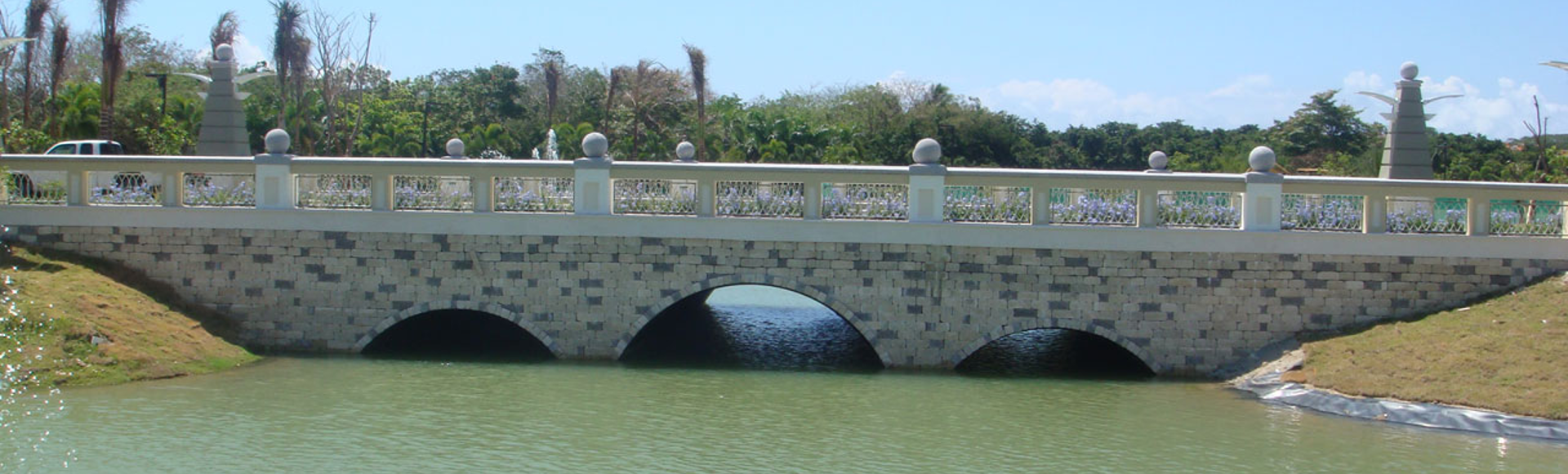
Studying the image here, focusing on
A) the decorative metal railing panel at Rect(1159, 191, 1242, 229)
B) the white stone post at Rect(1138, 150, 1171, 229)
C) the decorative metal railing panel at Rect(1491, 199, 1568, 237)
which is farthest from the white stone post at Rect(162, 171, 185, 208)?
the decorative metal railing panel at Rect(1491, 199, 1568, 237)

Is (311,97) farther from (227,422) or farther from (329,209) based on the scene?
(227,422)

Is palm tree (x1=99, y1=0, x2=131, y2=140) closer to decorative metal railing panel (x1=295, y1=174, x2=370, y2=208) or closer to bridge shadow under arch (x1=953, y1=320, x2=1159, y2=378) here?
decorative metal railing panel (x1=295, y1=174, x2=370, y2=208)

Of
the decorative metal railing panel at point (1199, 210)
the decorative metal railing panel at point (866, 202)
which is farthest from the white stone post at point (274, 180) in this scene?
the decorative metal railing panel at point (1199, 210)

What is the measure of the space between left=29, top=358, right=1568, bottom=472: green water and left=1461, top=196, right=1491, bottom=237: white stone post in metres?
3.53

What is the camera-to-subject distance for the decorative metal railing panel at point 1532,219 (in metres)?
15.0

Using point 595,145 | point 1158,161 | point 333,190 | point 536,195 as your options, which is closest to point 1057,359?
point 1158,161

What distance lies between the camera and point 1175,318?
1509cm

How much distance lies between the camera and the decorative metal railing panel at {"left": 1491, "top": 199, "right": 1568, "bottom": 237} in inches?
591

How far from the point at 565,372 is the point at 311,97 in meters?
30.0

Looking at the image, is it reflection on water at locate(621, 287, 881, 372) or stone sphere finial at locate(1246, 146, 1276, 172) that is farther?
reflection on water at locate(621, 287, 881, 372)

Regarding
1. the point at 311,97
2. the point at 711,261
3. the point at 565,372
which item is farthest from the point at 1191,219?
the point at 311,97

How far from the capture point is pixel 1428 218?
15008 mm

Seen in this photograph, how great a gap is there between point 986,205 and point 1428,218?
16.5 ft

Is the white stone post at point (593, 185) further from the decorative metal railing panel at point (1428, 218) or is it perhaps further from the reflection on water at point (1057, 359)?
the decorative metal railing panel at point (1428, 218)
